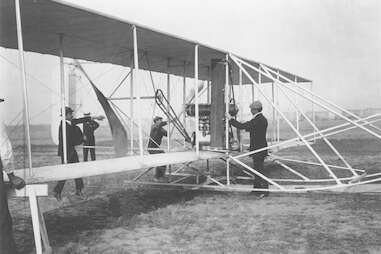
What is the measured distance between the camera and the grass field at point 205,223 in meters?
5.22

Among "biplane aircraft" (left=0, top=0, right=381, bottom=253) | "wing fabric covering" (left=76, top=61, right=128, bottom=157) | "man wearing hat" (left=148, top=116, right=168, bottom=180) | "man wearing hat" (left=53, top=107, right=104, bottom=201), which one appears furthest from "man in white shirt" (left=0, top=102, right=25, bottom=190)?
"man wearing hat" (left=148, top=116, right=168, bottom=180)

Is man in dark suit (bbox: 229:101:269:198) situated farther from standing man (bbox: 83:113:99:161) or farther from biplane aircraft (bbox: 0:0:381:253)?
standing man (bbox: 83:113:99:161)

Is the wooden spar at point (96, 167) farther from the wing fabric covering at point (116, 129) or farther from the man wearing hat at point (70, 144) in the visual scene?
the man wearing hat at point (70, 144)

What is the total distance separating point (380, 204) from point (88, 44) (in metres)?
6.31

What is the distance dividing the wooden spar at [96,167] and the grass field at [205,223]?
35.4 inches

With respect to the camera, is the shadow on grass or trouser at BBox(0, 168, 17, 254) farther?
the shadow on grass

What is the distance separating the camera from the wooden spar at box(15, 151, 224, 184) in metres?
4.91

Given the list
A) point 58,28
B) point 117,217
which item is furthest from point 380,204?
point 58,28

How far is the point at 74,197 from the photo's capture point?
8898 mm

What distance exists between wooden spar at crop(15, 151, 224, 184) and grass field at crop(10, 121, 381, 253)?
0.90 meters

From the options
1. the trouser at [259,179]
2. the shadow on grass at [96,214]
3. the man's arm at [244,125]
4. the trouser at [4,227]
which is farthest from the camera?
the man's arm at [244,125]

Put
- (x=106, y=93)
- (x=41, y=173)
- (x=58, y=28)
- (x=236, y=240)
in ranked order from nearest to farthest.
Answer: (x=41, y=173) < (x=236, y=240) < (x=58, y=28) < (x=106, y=93)

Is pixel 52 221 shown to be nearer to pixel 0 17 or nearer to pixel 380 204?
pixel 0 17

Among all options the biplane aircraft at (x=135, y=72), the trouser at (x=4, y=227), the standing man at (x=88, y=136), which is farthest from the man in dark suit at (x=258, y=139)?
the trouser at (x=4, y=227)
